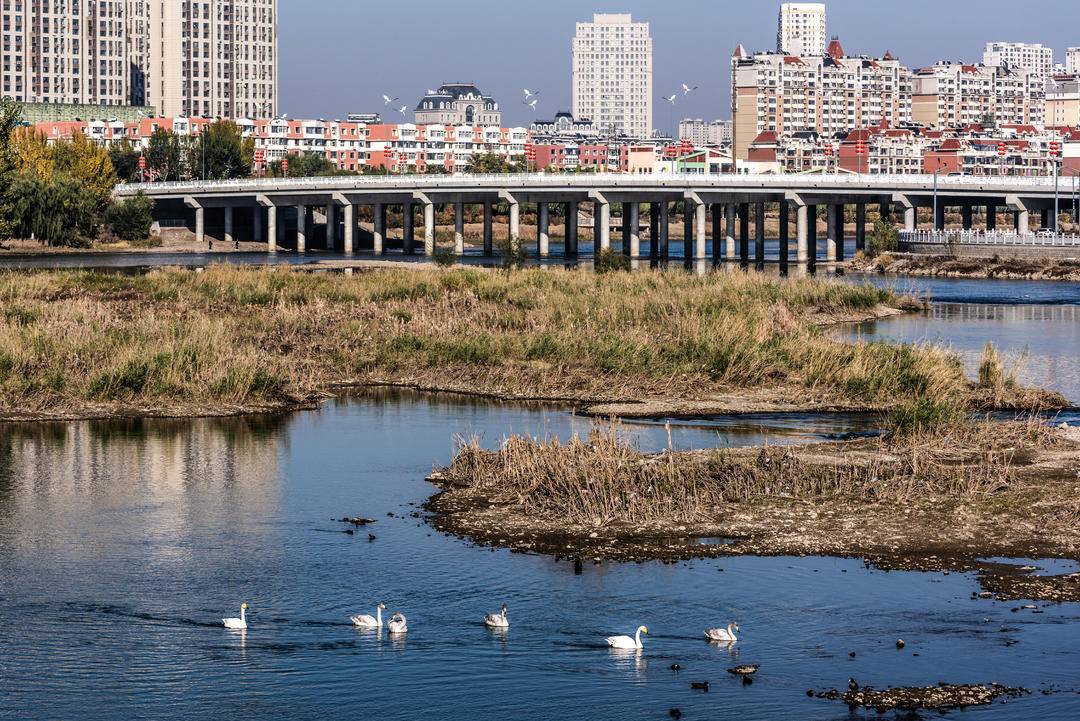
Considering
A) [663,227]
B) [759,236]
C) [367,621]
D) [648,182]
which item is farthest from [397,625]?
[663,227]

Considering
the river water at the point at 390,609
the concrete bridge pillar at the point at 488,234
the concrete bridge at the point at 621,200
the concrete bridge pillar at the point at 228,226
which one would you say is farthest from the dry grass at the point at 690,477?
the concrete bridge pillar at the point at 228,226

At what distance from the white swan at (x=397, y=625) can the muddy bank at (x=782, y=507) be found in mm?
4575

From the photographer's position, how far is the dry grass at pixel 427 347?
41.9m

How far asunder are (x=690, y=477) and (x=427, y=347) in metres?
20.1

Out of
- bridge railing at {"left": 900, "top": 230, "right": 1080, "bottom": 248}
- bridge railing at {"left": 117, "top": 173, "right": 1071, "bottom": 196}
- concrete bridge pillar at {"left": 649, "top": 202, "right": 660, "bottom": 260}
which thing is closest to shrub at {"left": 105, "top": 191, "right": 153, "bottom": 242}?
bridge railing at {"left": 117, "top": 173, "right": 1071, "bottom": 196}

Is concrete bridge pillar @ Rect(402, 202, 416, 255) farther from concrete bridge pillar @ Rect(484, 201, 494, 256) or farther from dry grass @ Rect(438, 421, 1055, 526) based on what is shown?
dry grass @ Rect(438, 421, 1055, 526)

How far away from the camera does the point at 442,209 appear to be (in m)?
189

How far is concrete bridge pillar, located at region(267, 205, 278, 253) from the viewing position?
488 ft

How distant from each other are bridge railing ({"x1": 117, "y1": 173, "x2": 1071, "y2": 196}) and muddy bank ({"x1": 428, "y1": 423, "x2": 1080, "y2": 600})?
9174 cm

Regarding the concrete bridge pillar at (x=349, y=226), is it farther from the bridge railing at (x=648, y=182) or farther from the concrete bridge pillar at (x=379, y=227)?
the bridge railing at (x=648, y=182)

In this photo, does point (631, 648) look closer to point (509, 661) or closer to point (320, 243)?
point (509, 661)

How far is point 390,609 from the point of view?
77.0 feet

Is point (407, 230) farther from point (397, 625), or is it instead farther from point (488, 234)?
point (397, 625)

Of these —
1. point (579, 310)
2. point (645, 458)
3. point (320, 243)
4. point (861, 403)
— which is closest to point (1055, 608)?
point (645, 458)
